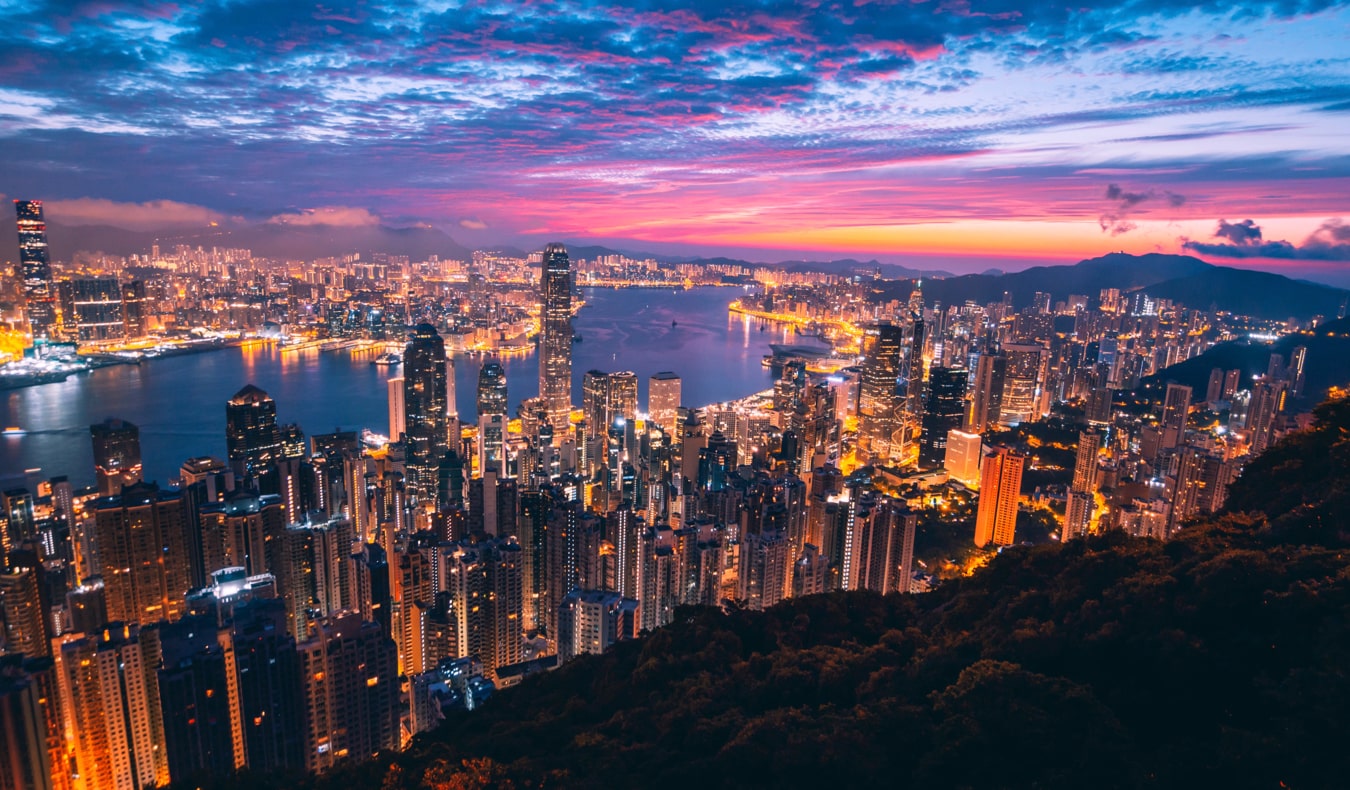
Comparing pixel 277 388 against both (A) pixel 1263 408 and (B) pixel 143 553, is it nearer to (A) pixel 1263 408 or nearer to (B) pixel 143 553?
(B) pixel 143 553

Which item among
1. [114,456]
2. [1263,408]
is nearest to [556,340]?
[114,456]

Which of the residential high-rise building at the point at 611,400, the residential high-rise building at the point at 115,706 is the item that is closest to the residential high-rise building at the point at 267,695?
the residential high-rise building at the point at 115,706

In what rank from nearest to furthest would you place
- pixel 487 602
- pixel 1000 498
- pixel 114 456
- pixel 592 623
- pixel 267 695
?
pixel 267 695 → pixel 592 623 → pixel 487 602 → pixel 1000 498 → pixel 114 456

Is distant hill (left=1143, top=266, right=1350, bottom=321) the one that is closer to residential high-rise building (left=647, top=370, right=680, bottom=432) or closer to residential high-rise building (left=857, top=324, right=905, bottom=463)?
residential high-rise building (left=857, top=324, right=905, bottom=463)

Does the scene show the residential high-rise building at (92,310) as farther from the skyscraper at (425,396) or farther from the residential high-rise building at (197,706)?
the residential high-rise building at (197,706)

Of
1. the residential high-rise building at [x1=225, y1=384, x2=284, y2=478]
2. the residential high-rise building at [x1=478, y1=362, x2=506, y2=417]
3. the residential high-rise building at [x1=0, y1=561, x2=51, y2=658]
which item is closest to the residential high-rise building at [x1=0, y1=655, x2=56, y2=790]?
the residential high-rise building at [x1=0, y1=561, x2=51, y2=658]

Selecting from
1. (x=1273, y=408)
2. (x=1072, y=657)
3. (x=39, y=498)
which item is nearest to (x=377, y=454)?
(x=39, y=498)

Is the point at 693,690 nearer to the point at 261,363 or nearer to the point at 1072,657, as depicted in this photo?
the point at 1072,657
